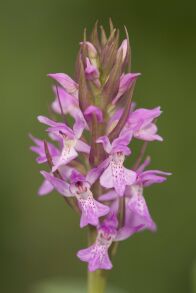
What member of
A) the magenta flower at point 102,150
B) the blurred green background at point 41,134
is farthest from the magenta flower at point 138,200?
the blurred green background at point 41,134

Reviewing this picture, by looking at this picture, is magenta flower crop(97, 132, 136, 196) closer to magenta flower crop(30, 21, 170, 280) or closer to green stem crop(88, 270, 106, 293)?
magenta flower crop(30, 21, 170, 280)

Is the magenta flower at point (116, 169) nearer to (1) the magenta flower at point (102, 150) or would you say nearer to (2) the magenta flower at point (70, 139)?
(1) the magenta flower at point (102, 150)

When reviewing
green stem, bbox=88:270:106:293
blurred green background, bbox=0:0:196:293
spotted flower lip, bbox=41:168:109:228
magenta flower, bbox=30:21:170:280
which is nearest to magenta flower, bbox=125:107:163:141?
magenta flower, bbox=30:21:170:280

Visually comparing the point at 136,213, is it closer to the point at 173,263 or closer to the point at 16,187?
the point at 173,263

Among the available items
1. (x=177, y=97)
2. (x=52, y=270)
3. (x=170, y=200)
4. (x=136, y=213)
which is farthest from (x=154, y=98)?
(x=136, y=213)

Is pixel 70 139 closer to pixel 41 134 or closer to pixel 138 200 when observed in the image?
pixel 138 200

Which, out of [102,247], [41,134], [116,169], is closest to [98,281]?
[102,247]
